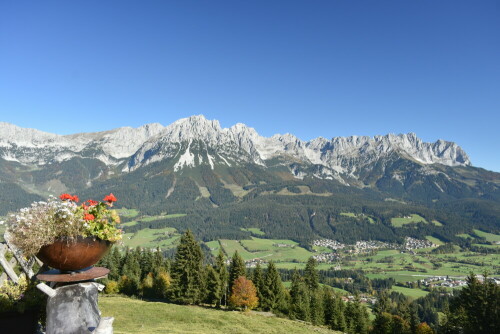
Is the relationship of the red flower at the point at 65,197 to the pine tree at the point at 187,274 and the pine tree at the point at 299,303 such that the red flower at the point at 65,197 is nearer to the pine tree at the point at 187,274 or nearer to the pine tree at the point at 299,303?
the pine tree at the point at 187,274

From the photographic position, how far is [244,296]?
47.6m

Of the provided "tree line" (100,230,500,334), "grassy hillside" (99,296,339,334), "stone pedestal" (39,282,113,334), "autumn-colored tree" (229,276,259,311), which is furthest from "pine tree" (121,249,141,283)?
"stone pedestal" (39,282,113,334)

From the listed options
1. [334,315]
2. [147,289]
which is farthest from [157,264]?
[334,315]

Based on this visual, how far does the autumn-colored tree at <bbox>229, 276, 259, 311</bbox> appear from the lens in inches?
1865

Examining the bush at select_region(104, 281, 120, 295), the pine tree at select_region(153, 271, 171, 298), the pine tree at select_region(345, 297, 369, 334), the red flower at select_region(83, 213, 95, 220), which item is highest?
the red flower at select_region(83, 213, 95, 220)

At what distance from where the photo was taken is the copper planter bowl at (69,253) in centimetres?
624

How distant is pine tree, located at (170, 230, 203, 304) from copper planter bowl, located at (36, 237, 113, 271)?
46583 mm

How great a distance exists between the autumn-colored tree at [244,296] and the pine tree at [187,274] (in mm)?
6531

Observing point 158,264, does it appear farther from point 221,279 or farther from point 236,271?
point 236,271

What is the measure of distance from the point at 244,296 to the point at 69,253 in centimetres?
4543

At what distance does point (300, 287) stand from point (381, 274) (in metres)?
151

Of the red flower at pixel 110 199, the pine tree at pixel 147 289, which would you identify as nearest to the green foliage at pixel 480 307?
the pine tree at pixel 147 289

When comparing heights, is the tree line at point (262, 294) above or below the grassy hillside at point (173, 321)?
below

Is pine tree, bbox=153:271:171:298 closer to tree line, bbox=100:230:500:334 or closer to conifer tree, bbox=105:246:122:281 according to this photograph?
tree line, bbox=100:230:500:334
